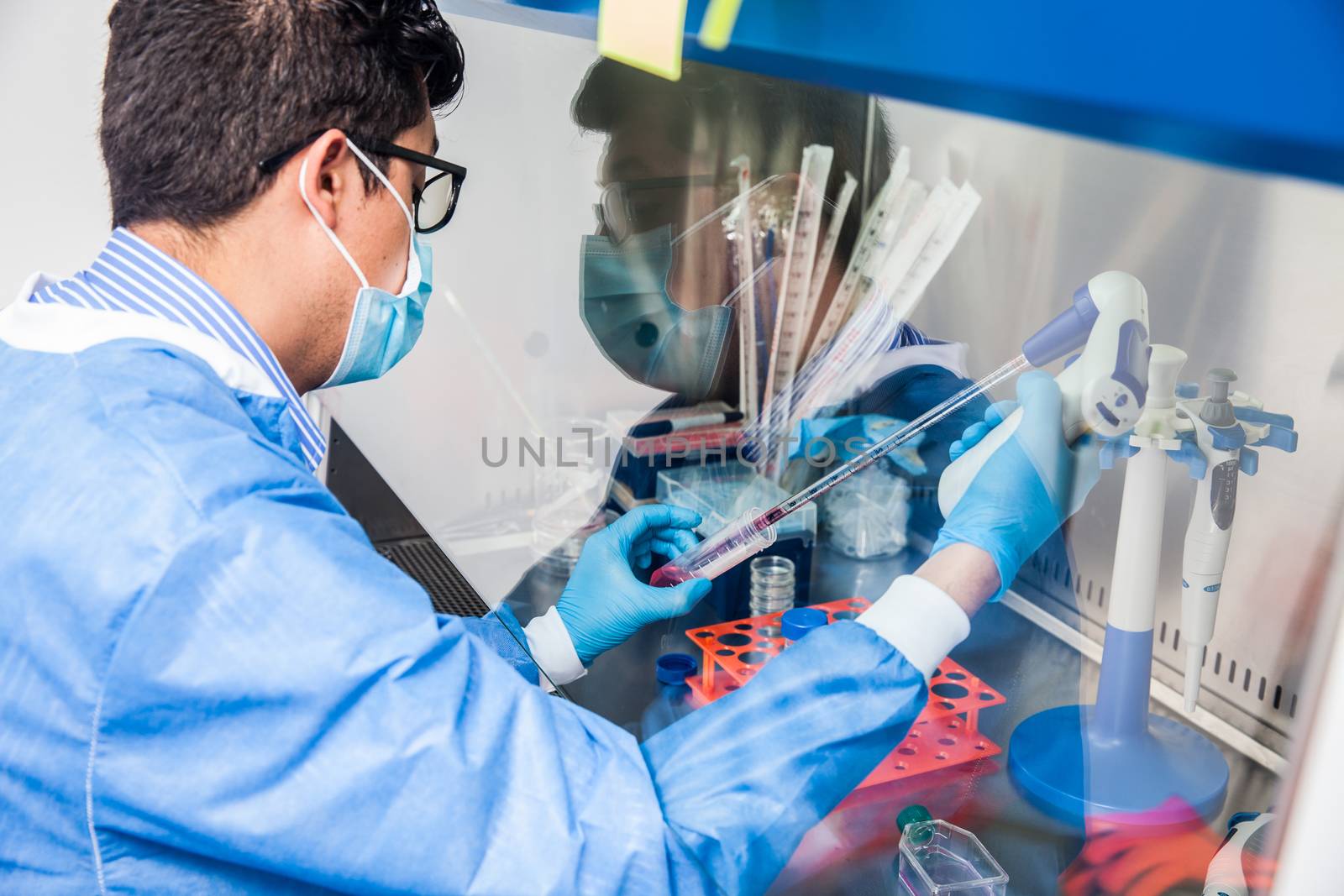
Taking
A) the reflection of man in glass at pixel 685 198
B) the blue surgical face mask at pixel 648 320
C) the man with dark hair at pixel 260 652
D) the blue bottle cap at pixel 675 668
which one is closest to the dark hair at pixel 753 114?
the reflection of man in glass at pixel 685 198

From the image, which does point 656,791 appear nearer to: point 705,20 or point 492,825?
point 492,825

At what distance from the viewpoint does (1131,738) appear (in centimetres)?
79

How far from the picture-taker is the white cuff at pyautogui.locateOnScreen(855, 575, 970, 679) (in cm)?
78

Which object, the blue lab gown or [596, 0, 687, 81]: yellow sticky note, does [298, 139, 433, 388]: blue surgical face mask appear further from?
[596, 0, 687, 81]: yellow sticky note

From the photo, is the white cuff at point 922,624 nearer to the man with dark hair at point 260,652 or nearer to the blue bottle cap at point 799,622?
the man with dark hair at point 260,652

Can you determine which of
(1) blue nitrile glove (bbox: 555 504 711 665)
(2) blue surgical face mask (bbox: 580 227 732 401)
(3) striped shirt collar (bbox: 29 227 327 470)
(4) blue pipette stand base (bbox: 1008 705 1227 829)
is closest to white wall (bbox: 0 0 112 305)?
(2) blue surgical face mask (bbox: 580 227 732 401)

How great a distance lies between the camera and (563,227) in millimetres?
1530

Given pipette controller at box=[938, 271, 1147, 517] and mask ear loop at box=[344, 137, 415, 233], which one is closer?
pipette controller at box=[938, 271, 1147, 517]

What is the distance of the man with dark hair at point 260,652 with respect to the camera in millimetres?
695

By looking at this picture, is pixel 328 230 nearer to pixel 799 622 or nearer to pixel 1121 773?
pixel 799 622

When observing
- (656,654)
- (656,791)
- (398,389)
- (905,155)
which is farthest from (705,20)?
(398,389)

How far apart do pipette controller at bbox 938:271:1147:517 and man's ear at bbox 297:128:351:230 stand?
0.69 m

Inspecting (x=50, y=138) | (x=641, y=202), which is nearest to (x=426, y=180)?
(x=641, y=202)

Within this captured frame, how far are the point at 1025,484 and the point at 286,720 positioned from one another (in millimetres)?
578
